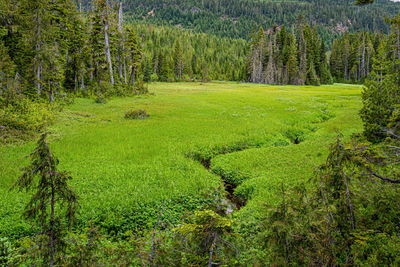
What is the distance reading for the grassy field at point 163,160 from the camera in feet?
22.7

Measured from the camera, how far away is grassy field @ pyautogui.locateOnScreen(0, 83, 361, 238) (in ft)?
22.7

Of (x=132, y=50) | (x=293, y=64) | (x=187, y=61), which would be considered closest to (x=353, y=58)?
(x=293, y=64)

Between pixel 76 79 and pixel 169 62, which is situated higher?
pixel 169 62

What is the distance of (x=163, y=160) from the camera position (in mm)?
10656

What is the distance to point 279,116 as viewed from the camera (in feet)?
67.7

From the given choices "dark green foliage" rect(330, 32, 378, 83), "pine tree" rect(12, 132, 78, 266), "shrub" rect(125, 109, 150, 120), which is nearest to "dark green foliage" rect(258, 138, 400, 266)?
"pine tree" rect(12, 132, 78, 266)

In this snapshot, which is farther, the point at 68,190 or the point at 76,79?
the point at 76,79

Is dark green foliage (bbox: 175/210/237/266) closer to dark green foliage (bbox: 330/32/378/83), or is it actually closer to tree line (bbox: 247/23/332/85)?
tree line (bbox: 247/23/332/85)

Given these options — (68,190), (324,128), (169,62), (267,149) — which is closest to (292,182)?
(267,149)

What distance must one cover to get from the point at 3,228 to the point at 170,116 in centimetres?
1564

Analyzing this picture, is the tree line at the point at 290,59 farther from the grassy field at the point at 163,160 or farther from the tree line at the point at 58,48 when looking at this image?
the grassy field at the point at 163,160

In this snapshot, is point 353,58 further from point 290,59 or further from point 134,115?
point 134,115

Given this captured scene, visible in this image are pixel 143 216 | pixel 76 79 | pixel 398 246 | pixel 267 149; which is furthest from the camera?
pixel 76 79

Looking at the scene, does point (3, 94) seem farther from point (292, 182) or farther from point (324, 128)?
point (324, 128)
